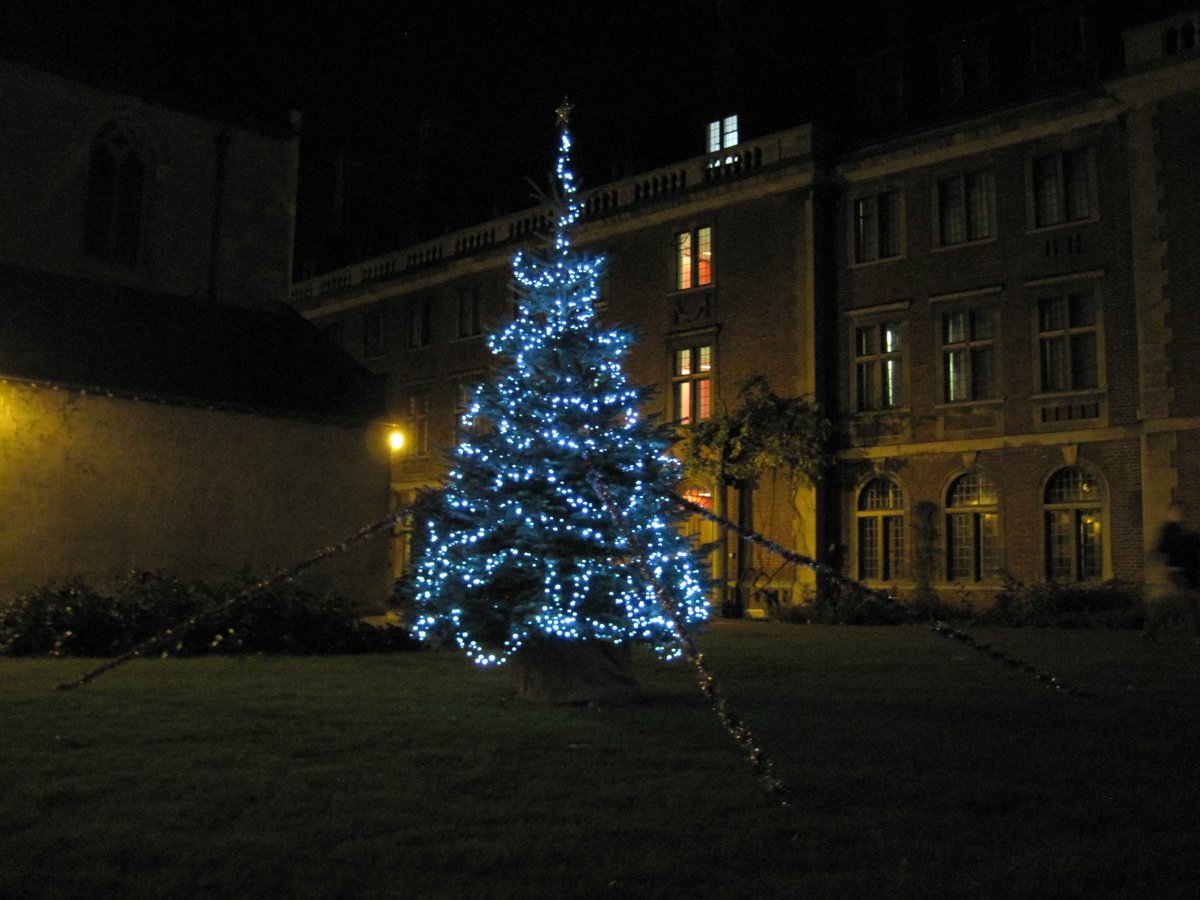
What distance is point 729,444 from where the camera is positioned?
28.4 m

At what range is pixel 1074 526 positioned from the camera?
24172 millimetres

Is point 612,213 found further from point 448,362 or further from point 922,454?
point 922,454

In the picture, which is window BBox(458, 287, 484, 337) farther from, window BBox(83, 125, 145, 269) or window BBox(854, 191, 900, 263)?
window BBox(83, 125, 145, 269)

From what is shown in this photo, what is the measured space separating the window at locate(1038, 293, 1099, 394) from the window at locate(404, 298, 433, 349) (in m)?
18.9

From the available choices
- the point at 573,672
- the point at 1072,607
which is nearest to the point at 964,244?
the point at 1072,607

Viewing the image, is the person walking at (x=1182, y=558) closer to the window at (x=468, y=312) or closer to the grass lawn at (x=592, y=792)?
the grass lawn at (x=592, y=792)

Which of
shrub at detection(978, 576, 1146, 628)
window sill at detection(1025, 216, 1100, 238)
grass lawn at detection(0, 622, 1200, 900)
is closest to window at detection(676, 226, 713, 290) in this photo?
window sill at detection(1025, 216, 1100, 238)

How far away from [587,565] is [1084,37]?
20511mm

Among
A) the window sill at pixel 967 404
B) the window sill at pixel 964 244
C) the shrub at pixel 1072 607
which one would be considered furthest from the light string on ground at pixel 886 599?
the window sill at pixel 964 244

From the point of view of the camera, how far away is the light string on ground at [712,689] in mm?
7012

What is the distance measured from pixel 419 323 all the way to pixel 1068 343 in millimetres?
20035

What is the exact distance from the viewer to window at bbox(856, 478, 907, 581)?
27.0 m

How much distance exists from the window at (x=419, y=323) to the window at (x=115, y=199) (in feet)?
45.1

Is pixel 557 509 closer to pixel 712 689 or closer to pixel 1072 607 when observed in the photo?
pixel 712 689
